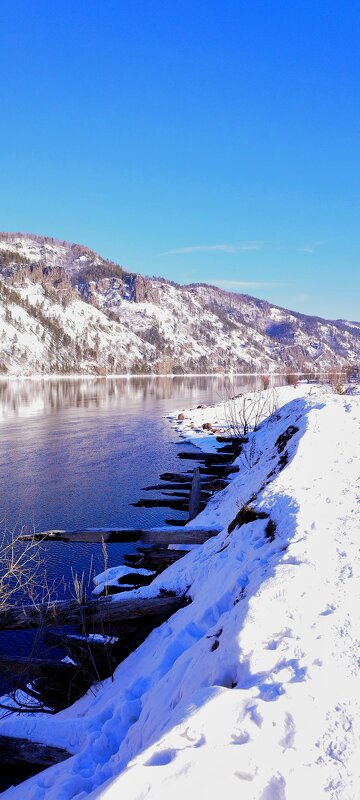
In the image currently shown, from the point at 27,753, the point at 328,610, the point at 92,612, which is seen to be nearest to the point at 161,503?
the point at 92,612

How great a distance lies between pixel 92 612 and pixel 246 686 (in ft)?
14.2

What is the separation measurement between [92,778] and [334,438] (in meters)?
8.69

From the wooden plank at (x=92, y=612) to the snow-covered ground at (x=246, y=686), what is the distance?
15.4 inches

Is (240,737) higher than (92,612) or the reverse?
higher

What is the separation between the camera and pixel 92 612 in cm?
759

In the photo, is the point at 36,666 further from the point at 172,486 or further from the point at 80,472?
the point at 80,472

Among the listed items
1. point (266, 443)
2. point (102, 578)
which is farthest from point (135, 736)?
point (266, 443)

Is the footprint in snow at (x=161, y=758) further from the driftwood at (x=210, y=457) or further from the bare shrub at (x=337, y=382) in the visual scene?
the bare shrub at (x=337, y=382)

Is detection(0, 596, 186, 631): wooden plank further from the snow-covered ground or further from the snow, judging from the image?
the snow

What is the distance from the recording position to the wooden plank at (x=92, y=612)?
734 centimetres

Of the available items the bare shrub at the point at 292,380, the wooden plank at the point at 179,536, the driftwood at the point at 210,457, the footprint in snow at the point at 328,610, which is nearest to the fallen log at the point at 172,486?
the driftwood at the point at 210,457

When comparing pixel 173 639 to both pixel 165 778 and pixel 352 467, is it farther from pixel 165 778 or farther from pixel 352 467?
pixel 352 467

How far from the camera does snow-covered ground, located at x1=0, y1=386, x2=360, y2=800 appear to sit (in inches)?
117

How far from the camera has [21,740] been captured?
5.32 meters
